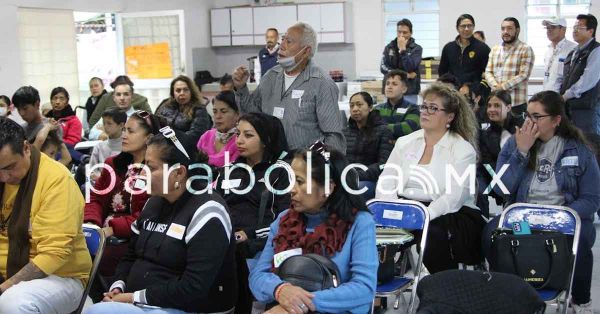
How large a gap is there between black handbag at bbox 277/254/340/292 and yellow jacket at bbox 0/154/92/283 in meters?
0.86

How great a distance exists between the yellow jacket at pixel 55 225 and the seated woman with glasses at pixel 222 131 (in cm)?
142

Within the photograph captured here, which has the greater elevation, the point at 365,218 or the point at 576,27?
the point at 576,27

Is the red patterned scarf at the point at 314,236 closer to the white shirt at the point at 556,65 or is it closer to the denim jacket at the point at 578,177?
the denim jacket at the point at 578,177

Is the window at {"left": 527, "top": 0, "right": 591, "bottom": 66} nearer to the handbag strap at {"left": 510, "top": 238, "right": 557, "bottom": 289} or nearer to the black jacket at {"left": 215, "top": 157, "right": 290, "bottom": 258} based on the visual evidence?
the handbag strap at {"left": 510, "top": 238, "right": 557, "bottom": 289}

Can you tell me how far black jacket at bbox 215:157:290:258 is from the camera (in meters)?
3.17

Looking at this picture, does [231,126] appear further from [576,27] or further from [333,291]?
[576,27]

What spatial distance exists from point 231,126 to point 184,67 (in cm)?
659

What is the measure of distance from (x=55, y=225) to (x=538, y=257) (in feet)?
6.58

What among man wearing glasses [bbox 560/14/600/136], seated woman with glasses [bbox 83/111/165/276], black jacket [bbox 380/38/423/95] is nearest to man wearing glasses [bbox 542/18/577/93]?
man wearing glasses [bbox 560/14/600/136]

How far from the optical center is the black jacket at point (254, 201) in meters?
3.17

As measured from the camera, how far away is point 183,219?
2.60 metres

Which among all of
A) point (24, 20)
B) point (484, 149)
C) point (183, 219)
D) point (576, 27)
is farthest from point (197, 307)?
point (24, 20)

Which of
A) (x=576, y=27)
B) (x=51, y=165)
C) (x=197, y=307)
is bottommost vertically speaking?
(x=197, y=307)

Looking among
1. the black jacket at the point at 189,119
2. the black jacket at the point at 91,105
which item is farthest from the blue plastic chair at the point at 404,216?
the black jacket at the point at 91,105
